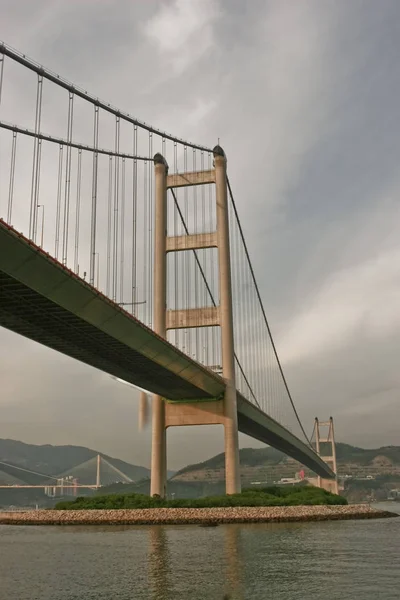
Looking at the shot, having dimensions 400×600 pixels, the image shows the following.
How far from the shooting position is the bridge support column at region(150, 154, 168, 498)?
47.6 m

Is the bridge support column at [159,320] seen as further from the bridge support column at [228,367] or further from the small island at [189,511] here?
the bridge support column at [228,367]

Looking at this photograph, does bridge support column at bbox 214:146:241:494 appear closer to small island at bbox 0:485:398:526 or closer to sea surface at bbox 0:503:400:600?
small island at bbox 0:485:398:526

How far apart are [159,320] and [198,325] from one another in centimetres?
268

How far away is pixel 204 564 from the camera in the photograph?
21.6 m

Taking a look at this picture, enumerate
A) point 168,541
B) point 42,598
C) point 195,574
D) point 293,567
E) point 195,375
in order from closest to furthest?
point 42,598
point 195,574
point 293,567
point 168,541
point 195,375

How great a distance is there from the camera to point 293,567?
21.0 meters

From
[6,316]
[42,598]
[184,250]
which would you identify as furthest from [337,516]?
[42,598]

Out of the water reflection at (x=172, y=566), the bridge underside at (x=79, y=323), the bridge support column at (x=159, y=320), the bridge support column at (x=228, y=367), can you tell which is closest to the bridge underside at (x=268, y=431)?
the bridge support column at (x=228, y=367)

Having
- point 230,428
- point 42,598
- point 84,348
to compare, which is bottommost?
point 42,598

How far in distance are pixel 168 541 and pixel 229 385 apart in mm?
19031

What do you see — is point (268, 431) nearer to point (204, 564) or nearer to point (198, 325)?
point (198, 325)

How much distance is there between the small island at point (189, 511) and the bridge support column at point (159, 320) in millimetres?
2711

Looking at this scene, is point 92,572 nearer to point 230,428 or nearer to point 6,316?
point 6,316

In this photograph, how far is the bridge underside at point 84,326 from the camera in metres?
24.7
